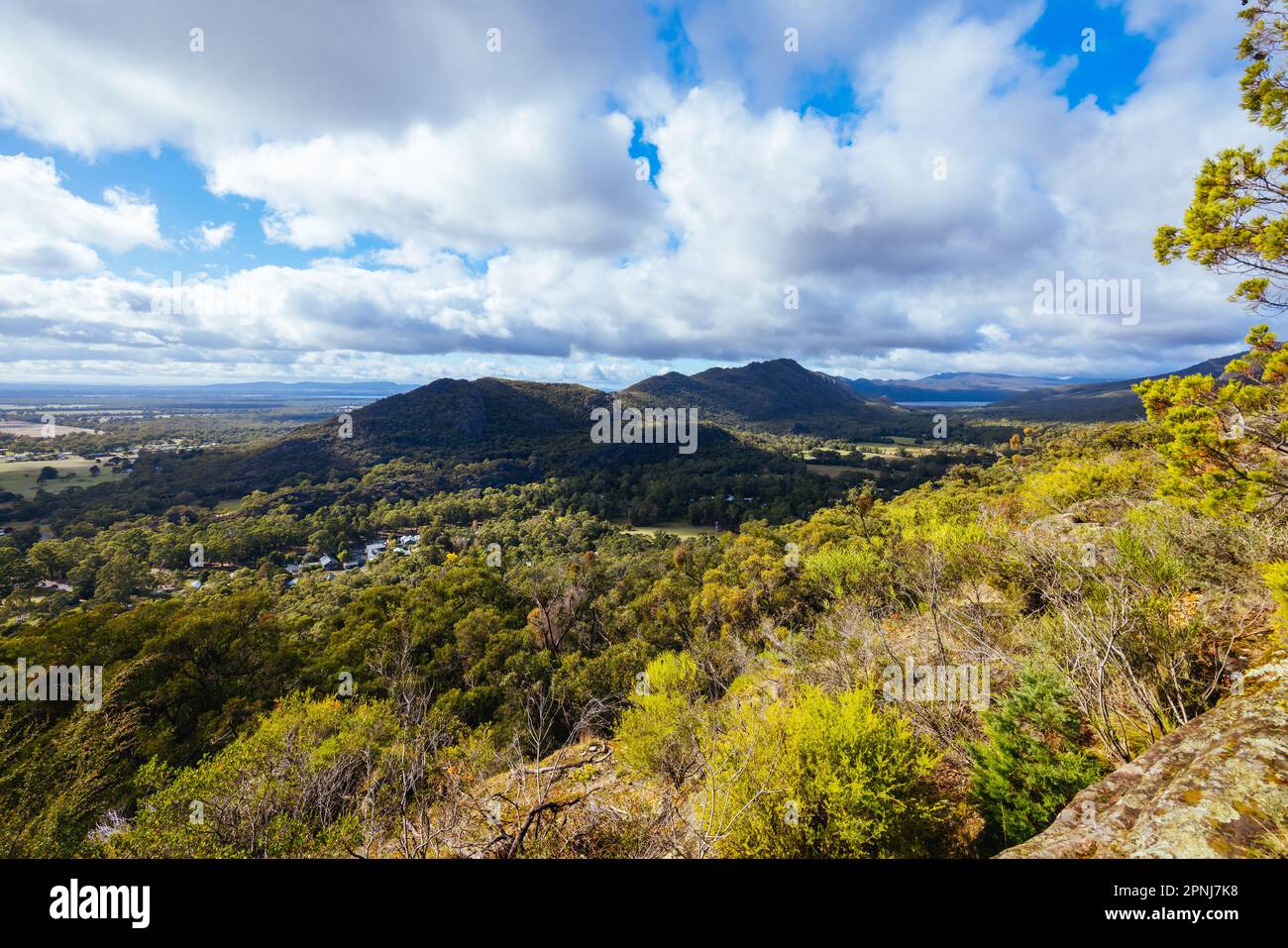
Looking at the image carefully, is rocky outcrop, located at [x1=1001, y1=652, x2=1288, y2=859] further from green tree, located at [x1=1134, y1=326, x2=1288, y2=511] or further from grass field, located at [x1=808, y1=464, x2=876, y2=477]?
grass field, located at [x1=808, y1=464, x2=876, y2=477]

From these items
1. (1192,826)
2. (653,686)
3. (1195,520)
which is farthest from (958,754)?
(653,686)

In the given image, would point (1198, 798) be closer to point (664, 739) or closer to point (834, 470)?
point (664, 739)

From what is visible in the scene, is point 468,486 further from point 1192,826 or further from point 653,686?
point 1192,826

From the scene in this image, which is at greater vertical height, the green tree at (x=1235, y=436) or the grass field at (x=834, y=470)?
the green tree at (x=1235, y=436)

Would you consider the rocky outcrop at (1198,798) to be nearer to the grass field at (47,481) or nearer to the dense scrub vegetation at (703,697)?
the dense scrub vegetation at (703,697)

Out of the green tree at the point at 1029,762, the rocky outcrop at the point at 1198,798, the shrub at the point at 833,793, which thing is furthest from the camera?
the shrub at the point at 833,793

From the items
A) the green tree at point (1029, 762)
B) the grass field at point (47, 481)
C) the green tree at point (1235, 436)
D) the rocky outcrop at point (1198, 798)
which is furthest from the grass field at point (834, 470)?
the grass field at point (47, 481)

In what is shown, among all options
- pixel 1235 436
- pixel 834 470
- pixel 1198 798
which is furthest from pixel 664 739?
pixel 834 470
